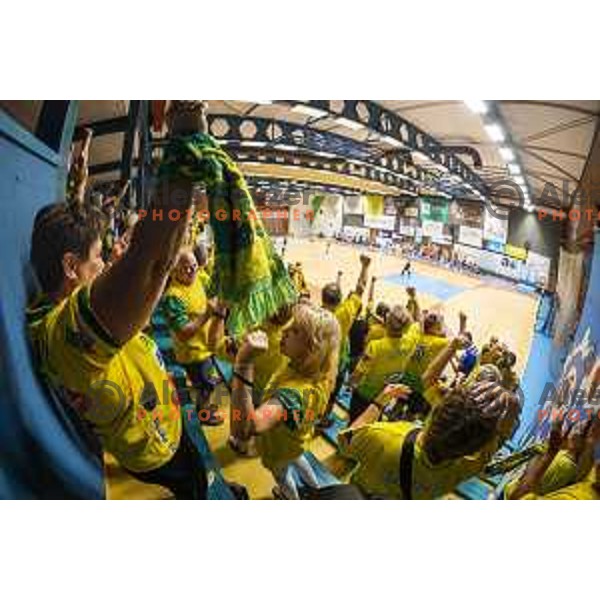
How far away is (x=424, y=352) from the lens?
82.4 inches

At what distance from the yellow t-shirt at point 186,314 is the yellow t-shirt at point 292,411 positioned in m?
0.24

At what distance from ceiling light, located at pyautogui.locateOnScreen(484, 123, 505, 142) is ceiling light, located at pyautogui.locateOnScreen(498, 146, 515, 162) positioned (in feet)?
0.09

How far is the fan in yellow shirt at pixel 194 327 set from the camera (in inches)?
75.9

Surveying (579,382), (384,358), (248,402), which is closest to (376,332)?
(384,358)

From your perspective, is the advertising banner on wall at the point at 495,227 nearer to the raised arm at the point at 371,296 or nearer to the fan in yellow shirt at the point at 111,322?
the raised arm at the point at 371,296

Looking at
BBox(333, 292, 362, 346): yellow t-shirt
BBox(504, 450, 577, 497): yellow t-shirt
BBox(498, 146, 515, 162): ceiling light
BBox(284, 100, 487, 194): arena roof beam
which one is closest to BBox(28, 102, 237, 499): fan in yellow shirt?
BBox(284, 100, 487, 194): arena roof beam

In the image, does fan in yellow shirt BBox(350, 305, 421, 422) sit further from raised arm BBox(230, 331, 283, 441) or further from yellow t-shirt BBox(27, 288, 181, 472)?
yellow t-shirt BBox(27, 288, 181, 472)

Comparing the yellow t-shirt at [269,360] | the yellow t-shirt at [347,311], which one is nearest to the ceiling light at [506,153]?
the yellow t-shirt at [347,311]

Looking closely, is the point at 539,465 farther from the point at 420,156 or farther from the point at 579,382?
the point at 420,156

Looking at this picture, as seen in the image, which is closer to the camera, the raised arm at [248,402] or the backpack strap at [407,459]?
the raised arm at [248,402]

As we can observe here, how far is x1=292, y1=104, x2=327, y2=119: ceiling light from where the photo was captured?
74.4 inches

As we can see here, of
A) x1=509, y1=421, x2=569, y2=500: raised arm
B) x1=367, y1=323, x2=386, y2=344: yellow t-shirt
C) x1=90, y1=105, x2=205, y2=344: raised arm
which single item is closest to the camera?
x1=90, y1=105, x2=205, y2=344: raised arm

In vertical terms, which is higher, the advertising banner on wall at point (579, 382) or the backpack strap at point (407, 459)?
the advertising banner on wall at point (579, 382)

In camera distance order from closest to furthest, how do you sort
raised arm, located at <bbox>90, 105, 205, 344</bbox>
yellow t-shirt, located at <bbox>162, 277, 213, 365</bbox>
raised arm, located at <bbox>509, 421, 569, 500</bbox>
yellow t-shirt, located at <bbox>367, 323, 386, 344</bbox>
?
raised arm, located at <bbox>90, 105, 205, 344</bbox>
yellow t-shirt, located at <bbox>162, 277, 213, 365</bbox>
yellow t-shirt, located at <bbox>367, 323, 386, 344</bbox>
raised arm, located at <bbox>509, 421, 569, 500</bbox>
